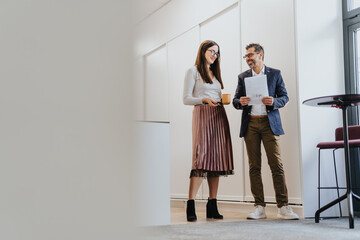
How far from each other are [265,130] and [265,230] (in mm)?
947

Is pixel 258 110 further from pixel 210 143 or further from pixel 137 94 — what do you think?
pixel 137 94

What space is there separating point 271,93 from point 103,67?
3.21m

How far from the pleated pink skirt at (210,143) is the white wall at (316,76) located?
25.0 inches

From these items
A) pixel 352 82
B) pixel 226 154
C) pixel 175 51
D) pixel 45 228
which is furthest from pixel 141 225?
pixel 175 51

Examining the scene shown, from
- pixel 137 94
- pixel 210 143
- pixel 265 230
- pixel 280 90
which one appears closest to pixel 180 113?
pixel 210 143

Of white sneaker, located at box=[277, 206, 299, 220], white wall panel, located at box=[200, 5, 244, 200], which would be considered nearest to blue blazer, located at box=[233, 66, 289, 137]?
white sneaker, located at box=[277, 206, 299, 220]

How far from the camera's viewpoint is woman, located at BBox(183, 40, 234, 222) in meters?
3.25

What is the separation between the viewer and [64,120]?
16 centimetres

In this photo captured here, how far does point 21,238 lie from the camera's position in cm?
15

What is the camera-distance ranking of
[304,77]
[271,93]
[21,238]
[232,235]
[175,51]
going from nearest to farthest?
1. [21,238]
2. [232,235]
3. [271,93]
4. [304,77]
5. [175,51]

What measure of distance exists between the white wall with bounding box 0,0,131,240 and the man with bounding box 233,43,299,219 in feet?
10.1

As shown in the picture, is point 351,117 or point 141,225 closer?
point 141,225

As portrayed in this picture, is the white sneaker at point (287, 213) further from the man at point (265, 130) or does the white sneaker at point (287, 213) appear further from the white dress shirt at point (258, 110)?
the white dress shirt at point (258, 110)

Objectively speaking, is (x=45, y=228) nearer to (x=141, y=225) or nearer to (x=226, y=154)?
(x=141, y=225)
